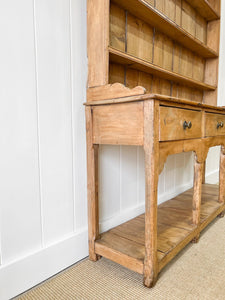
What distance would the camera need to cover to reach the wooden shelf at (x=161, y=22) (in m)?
1.12

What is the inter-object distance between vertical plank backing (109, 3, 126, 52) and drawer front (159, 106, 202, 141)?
503mm

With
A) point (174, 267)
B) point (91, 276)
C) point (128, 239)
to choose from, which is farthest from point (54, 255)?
point (174, 267)

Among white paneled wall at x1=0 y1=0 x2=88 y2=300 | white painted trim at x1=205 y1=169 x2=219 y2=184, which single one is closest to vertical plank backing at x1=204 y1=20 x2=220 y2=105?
white painted trim at x1=205 y1=169 x2=219 y2=184

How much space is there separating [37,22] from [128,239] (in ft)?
3.45

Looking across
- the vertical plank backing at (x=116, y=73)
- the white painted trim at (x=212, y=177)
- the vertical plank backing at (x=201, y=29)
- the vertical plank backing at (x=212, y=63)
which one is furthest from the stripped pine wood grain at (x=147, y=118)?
the white painted trim at (x=212, y=177)

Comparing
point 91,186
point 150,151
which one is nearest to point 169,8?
point 150,151

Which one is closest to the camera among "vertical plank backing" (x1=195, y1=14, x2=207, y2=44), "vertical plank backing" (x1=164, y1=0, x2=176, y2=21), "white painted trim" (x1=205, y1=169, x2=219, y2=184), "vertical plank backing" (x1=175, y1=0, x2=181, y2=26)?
"vertical plank backing" (x1=164, y1=0, x2=176, y2=21)

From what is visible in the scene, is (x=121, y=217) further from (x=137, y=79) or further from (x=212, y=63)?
(x=212, y=63)

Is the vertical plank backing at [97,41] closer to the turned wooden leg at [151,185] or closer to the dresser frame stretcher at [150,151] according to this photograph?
the dresser frame stretcher at [150,151]

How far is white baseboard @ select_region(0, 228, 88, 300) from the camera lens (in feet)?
2.77

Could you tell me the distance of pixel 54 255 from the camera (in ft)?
3.27

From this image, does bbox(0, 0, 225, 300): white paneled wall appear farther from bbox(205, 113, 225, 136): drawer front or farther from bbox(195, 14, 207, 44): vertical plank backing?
bbox(195, 14, 207, 44): vertical plank backing

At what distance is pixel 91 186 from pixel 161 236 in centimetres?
43

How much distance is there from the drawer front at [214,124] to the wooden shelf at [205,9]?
2.90 ft
